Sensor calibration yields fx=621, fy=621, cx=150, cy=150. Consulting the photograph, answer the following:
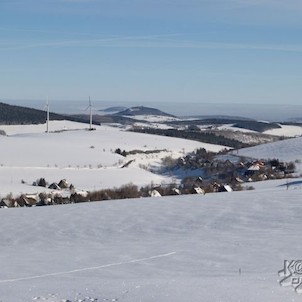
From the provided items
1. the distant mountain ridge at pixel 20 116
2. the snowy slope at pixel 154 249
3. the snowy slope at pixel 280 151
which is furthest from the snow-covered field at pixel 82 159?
the distant mountain ridge at pixel 20 116

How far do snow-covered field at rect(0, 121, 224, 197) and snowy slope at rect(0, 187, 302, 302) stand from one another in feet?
39.9

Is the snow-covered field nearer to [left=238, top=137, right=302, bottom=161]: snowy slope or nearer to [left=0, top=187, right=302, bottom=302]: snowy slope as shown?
[left=238, top=137, right=302, bottom=161]: snowy slope

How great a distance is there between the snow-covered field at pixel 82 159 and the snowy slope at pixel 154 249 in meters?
12.2

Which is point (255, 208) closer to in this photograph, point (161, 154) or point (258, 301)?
point (258, 301)

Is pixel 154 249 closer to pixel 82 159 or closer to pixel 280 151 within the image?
pixel 82 159

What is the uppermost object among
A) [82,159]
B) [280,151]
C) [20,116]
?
[20,116]

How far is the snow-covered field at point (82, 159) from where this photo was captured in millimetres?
35969

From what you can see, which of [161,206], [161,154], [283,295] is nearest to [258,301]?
[283,295]

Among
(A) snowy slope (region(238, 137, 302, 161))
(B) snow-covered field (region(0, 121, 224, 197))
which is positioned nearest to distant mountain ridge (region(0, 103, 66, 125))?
(B) snow-covered field (region(0, 121, 224, 197))

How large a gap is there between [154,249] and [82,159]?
36557 mm

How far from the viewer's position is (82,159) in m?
47.7

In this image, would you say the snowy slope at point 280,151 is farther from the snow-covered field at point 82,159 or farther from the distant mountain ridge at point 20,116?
the distant mountain ridge at point 20,116

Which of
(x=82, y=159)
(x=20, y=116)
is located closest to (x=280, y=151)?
(x=82, y=159)

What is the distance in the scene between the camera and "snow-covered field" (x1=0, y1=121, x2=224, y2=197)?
118 feet
